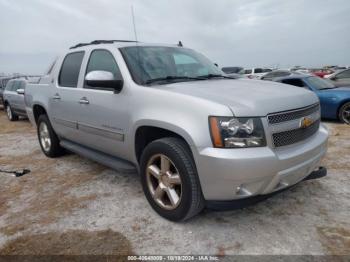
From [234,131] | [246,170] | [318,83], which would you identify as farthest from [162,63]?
[318,83]

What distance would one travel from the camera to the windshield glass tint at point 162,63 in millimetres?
3367

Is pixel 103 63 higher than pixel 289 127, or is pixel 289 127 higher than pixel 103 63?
pixel 103 63

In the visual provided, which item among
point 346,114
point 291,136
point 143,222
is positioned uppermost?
point 291,136

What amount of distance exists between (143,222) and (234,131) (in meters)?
1.33

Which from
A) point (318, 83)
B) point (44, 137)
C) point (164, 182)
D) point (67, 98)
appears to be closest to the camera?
point (164, 182)

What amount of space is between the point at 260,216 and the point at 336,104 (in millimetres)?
5877

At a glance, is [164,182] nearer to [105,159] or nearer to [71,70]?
[105,159]

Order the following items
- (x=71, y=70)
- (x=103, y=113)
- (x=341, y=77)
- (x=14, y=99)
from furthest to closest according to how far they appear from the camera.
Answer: (x=14, y=99), (x=341, y=77), (x=71, y=70), (x=103, y=113)

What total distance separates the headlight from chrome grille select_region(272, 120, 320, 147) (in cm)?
21

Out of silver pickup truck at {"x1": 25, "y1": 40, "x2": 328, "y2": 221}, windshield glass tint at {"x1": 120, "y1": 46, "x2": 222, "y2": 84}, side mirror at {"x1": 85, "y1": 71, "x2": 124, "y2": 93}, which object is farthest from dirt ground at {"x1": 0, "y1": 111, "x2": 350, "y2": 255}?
windshield glass tint at {"x1": 120, "y1": 46, "x2": 222, "y2": 84}

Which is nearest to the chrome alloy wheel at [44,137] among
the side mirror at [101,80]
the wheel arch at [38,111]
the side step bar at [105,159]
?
the wheel arch at [38,111]

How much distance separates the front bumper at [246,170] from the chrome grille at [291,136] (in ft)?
0.16

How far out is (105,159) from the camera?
12.4 ft

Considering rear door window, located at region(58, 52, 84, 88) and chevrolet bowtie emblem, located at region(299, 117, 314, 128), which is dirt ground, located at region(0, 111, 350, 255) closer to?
chevrolet bowtie emblem, located at region(299, 117, 314, 128)
